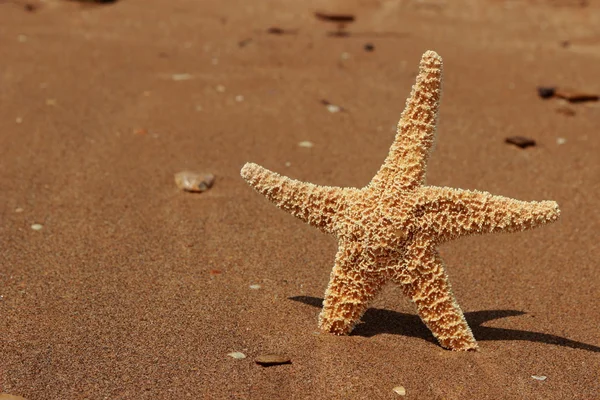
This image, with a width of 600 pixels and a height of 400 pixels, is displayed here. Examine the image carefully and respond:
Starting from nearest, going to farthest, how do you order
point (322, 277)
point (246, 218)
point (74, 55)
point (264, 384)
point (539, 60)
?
point (264, 384)
point (322, 277)
point (246, 218)
point (74, 55)
point (539, 60)

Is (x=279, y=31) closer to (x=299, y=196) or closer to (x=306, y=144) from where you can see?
(x=306, y=144)

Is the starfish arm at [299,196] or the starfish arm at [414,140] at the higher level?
the starfish arm at [414,140]

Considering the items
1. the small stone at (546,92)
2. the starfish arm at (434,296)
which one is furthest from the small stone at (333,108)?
the starfish arm at (434,296)

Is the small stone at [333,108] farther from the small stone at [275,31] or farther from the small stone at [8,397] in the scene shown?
the small stone at [8,397]

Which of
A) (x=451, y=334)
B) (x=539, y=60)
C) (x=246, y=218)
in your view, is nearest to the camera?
(x=451, y=334)

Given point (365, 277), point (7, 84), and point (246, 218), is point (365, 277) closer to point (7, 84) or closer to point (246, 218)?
point (246, 218)

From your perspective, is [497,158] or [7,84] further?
[7,84]

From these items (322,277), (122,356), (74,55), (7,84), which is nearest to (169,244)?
(322,277)
